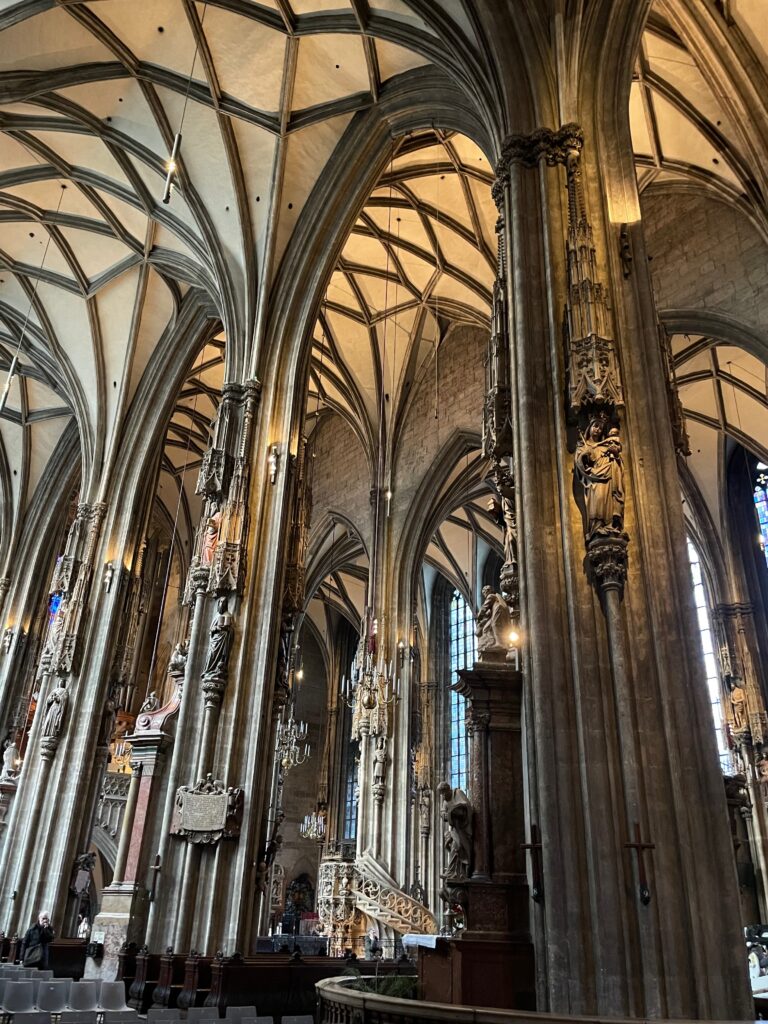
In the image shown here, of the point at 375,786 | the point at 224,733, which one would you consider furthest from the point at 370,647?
the point at 224,733

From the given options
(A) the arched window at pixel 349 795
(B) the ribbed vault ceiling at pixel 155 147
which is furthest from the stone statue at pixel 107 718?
(A) the arched window at pixel 349 795

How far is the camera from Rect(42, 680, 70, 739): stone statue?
16.7 meters

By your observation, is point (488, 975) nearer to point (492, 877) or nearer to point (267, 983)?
point (492, 877)

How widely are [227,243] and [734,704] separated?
15.0 metres

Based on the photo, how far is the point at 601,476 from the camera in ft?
25.0

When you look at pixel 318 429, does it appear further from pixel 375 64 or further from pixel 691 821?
pixel 691 821

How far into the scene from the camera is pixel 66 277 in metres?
19.1

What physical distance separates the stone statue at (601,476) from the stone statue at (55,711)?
43.4 ft

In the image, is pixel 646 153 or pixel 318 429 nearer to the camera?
pixel 646 153

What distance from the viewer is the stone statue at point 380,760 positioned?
18.1m

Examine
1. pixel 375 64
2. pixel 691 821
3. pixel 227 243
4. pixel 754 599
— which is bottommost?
pixel 691 821

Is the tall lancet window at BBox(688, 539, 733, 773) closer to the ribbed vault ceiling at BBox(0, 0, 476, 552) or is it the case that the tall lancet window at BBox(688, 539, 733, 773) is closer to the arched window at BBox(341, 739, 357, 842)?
the ribbed vault ceiling at BBox(0, 0, 476, 552)

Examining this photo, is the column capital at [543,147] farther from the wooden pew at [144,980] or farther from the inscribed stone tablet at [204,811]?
the wooden pew at [144,980]

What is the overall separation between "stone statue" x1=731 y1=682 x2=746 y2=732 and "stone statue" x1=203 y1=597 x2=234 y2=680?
12117 mm
